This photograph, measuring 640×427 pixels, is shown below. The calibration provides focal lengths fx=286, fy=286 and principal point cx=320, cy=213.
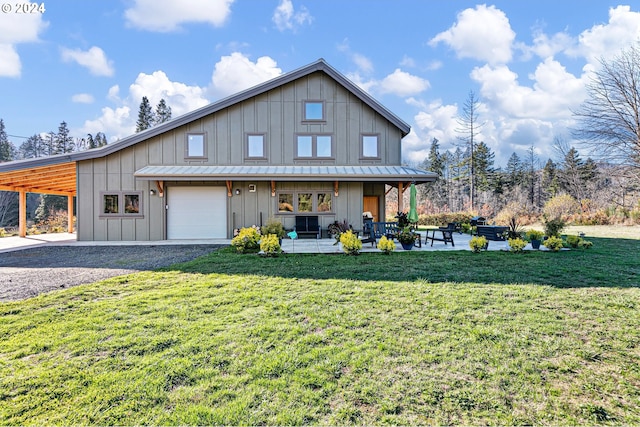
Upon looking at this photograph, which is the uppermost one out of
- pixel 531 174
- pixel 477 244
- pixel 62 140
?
pixel 62 140

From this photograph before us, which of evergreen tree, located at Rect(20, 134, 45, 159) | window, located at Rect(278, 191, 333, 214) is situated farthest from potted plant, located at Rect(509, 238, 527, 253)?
evergreen tree, located at Rect(20, 134, 45, 159)

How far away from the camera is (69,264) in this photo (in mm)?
7383

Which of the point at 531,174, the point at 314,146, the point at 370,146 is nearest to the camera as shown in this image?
the point at 314,146

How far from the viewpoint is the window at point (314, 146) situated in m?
13.5

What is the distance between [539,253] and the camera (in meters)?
8.49

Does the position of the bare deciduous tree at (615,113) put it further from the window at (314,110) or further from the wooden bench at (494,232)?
the window at (314,110)

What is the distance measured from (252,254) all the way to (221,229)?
5390 mm

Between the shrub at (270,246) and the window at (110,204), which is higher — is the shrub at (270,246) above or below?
below

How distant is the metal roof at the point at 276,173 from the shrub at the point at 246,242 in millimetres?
3540

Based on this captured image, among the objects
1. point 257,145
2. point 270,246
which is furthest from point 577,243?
point 257,145

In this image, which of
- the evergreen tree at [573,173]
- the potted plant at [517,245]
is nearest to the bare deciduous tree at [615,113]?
the evergreen tree at [573,173]

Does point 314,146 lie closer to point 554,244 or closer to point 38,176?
point 554,244

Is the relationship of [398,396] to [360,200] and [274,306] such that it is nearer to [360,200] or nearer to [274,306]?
[274,306]

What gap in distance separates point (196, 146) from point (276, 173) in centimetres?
422
